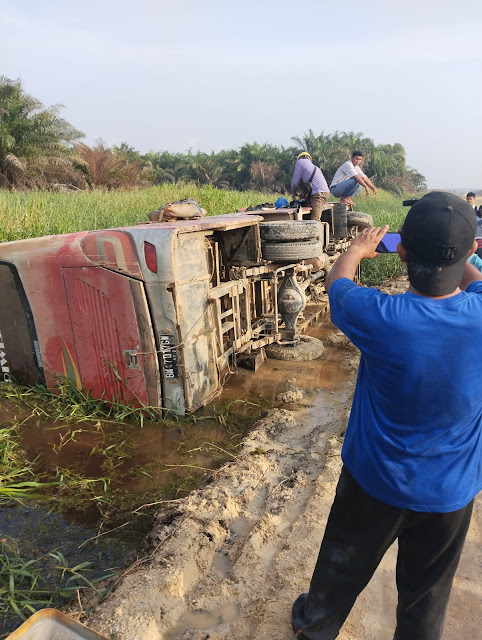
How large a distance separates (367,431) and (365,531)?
0.37 metres

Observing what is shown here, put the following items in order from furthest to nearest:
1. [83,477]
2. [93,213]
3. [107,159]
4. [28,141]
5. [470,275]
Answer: [107,159], [28,141], [93,213], [83,477], [470,275]

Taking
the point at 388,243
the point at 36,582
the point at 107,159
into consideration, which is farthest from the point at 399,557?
the point at 107,159

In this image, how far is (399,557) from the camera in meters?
1.81

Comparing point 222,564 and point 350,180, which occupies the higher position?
point 350,180

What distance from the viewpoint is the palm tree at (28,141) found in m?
16.9

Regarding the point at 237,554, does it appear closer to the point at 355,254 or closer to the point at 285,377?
the point at 355,254

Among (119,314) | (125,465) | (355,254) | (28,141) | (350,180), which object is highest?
(28,141)

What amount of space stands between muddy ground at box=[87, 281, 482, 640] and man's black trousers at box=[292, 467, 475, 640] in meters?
0.50

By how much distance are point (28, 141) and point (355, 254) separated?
18881 mm

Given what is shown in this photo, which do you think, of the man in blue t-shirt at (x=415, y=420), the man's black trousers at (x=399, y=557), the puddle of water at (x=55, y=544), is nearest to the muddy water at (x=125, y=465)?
the puddle of water at (x=55, y=544)

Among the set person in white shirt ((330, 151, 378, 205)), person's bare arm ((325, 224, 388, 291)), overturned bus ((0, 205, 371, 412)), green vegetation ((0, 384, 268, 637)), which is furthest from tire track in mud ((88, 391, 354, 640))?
person in white shirt ((330, 151, 378, 205))

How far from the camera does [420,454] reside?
1.57 metres

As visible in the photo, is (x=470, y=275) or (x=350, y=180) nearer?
(x=470, y=275)

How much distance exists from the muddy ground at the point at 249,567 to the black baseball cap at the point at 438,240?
1718mm
